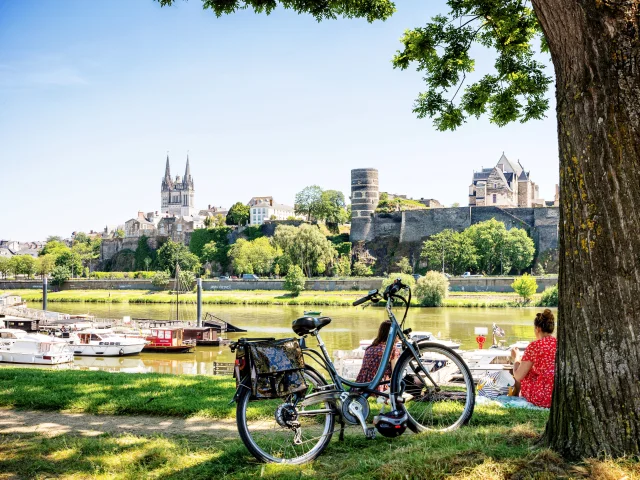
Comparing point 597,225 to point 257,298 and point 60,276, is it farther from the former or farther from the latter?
point 60,276

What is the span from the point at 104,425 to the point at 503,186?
242ft

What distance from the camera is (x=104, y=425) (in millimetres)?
5363

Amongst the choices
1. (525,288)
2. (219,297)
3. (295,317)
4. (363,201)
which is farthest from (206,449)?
(363,201)

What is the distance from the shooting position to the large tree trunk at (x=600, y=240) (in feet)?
11.0

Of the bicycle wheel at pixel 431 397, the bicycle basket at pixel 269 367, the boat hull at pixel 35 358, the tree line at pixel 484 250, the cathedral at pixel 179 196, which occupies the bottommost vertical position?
the boat hull at pixel 35 358

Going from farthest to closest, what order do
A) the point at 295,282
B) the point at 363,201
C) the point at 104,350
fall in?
the point at 363,201 < the point at 295,282 < the point at 104,350

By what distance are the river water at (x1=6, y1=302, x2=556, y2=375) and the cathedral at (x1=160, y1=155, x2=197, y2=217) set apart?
342 feet

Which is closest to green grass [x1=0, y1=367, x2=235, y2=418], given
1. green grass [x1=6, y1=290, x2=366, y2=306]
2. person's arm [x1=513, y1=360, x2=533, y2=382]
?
person's arm [x1=513, y1=360, x2=533, y2=382]

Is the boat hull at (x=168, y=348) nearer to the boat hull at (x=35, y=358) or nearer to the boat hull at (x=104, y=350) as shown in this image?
the boat hull at (x=104, y=350)

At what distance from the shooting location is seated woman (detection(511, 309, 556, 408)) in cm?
530

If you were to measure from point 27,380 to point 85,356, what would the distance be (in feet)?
55.2

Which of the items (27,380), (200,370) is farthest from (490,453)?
(200,370)

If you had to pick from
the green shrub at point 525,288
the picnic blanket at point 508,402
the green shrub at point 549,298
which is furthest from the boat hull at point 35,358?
the green shrub at point 525,288

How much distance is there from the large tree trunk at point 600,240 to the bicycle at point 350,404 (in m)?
0.92
